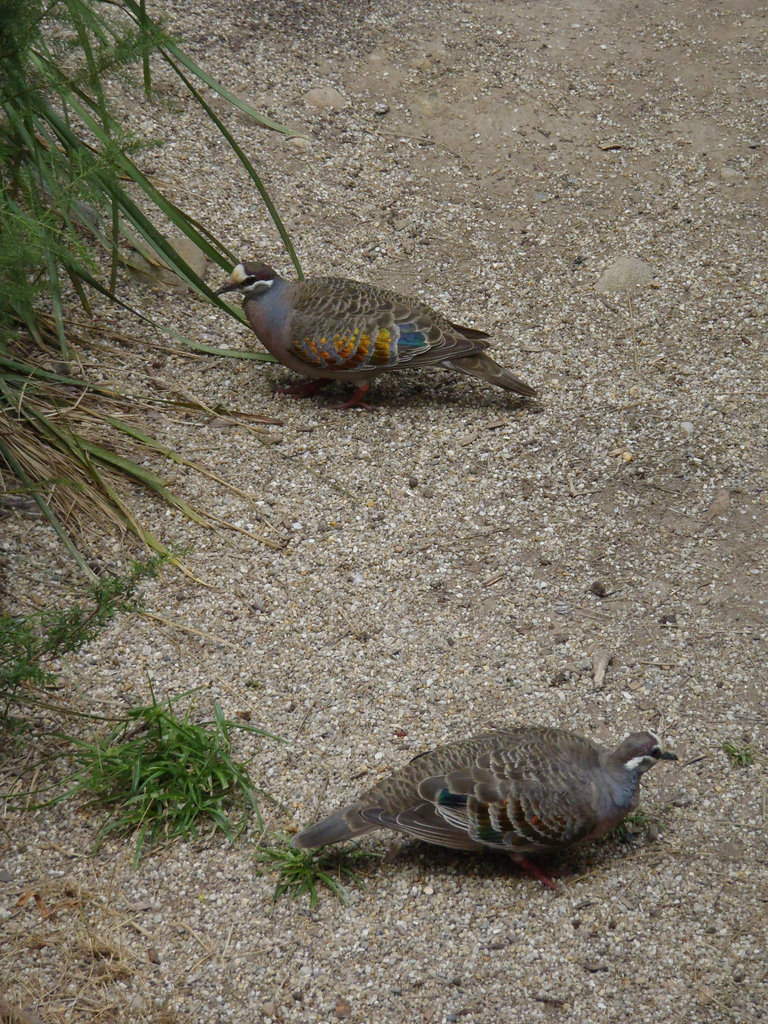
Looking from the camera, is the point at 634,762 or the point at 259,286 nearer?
the point at 634,762

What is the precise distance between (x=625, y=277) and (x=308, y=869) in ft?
12.5

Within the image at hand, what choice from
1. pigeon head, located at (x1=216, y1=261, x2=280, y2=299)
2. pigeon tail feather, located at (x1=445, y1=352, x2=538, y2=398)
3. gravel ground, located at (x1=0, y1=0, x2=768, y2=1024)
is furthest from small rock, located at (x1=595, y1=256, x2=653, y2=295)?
pigeon head, located at (x1=216, y1=261, x2=280, y2=299)

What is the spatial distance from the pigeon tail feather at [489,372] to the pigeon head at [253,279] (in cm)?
93

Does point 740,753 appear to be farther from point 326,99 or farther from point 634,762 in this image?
point 326,99

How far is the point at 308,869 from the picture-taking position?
9.69ft

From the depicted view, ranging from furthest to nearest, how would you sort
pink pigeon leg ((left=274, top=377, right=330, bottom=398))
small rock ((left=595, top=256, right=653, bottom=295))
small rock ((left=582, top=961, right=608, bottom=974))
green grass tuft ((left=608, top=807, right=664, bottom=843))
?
small rock ((left=595, top=256, right=653, bottom=295)), pink pigeon leg ((left=274, top=377, right=330, bottom=398)), green grass tuft ((left=608, top=807, right=664, bottom=843)), small rock ((left=582, top=961, right=608, bottom=974))

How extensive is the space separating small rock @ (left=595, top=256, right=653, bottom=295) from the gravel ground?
36mm

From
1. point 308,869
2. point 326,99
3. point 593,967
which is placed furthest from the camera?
point 326,99

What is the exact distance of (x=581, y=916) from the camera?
9.53ft

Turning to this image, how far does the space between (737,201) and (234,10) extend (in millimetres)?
3553

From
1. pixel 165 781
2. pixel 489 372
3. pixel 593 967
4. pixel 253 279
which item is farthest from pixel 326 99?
pixel 593 967

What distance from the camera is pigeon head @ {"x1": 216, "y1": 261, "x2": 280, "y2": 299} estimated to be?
15.6 feet

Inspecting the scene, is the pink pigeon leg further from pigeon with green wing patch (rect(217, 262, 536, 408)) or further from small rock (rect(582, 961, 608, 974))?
small rock (rect(582, 961, 608, 974))

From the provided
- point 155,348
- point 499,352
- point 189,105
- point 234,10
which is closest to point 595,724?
point 499,352
